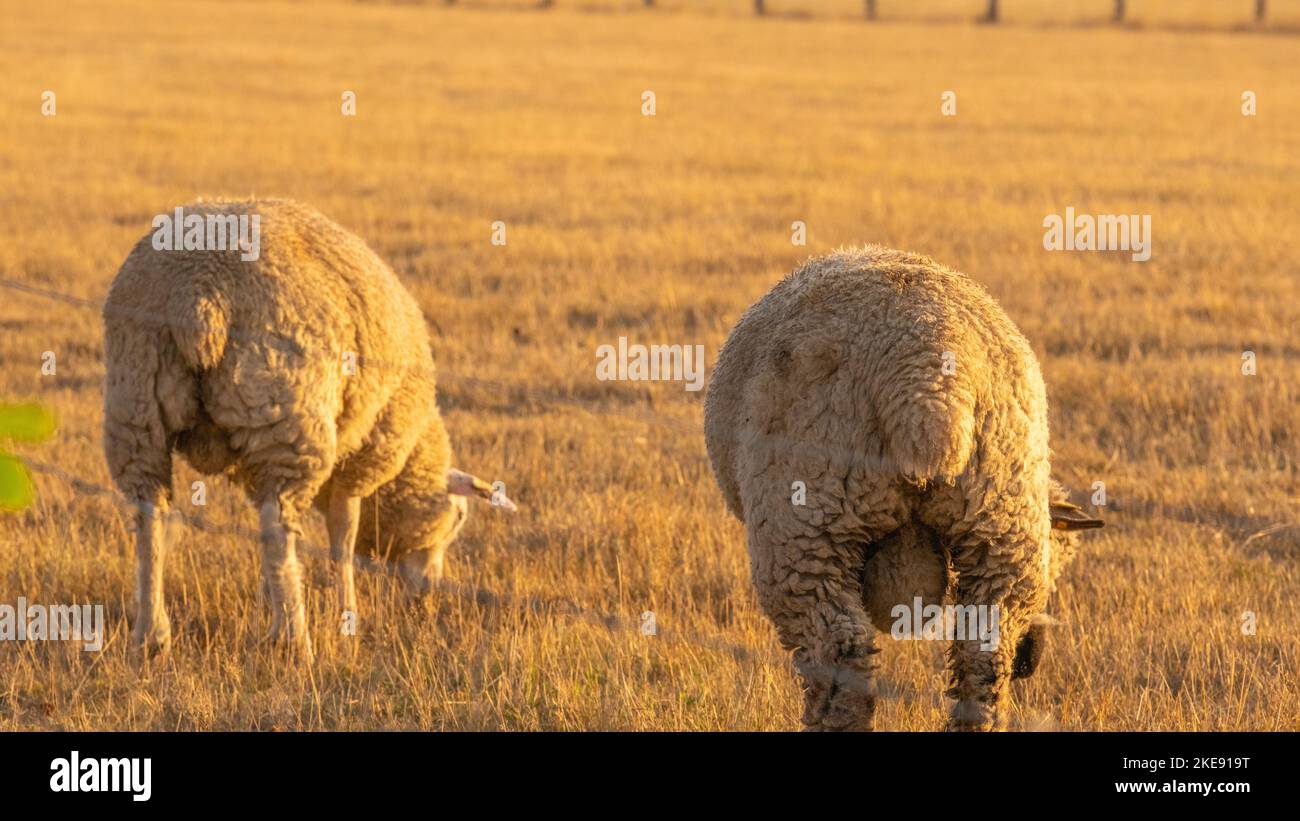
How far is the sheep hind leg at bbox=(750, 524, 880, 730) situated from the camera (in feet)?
14.0

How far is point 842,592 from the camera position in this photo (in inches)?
172

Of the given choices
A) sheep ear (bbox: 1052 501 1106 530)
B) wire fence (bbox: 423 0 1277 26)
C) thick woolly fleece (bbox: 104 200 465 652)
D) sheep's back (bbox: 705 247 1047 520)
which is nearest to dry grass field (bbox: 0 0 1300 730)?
thick woolly fleece (bbox: 104 200 465 652)

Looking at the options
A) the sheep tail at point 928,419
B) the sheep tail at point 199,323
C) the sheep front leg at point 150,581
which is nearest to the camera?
the sheep tail at point 928,419

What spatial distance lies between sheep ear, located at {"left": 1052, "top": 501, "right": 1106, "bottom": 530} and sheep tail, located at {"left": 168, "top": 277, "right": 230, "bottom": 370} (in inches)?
120

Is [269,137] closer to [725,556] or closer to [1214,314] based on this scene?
[1214,314]

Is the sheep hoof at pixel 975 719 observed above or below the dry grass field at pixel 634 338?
below

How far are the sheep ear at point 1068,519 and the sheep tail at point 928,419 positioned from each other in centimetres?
67

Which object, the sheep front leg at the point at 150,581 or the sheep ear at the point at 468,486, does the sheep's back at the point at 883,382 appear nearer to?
the sheep ear at the point at 468,486

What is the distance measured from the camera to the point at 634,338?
38.4ft

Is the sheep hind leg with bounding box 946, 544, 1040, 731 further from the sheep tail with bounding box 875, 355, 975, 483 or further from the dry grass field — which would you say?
the dry grass field

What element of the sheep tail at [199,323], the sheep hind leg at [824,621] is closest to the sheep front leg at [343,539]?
the sheep tail at [199,323]

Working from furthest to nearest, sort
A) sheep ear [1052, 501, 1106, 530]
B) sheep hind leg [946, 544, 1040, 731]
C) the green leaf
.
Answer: sheep ear [1052, 501, 1106, 530] < sheep hind leg [946, 544, 1040, 731] < the green leaf

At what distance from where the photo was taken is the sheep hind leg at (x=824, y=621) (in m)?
4.27

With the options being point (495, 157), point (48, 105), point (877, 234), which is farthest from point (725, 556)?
point (48, 105)
